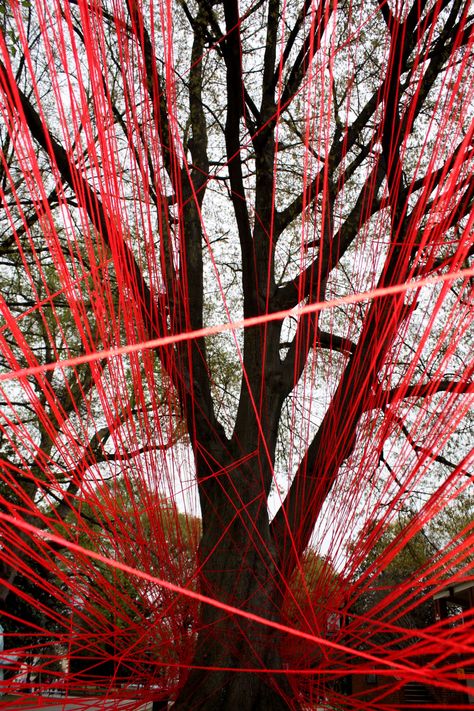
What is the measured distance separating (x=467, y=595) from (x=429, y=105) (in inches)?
326

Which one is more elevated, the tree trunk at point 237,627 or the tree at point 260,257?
the tree at point 260,257

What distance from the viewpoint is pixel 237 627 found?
13.0 feet

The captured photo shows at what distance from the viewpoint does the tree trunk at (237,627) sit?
3.77 metres

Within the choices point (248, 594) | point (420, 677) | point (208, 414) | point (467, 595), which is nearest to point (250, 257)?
point (208, 414)

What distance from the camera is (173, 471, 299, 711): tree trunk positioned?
12.4 feet

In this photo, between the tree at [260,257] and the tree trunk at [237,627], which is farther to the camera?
the tree trunk at [237,627]

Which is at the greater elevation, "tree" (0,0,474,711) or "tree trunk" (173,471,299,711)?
"tree" (0,0,474,711)

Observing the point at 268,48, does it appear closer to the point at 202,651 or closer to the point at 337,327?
the point at 337,327

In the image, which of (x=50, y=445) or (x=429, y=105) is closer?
(x=429, y=105)

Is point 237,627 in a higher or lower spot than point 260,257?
lower

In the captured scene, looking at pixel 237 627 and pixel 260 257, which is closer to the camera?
pixel 237 627

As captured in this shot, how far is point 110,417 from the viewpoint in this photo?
202cm

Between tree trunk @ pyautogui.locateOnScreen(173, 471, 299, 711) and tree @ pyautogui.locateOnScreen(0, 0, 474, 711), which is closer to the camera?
tree @ pyautogui.locateOnScreen(0, 0, 474, 711)

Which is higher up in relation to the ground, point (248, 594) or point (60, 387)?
point (60, 387)
